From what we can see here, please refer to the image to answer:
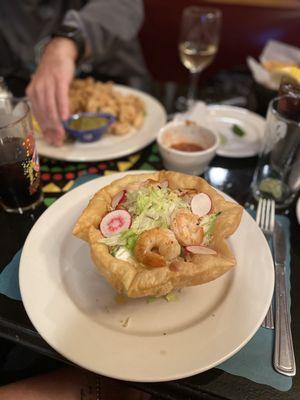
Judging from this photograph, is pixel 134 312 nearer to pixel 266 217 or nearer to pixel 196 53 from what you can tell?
pixel 266 217

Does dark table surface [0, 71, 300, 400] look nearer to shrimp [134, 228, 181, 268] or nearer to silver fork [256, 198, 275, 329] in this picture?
silver fork [256, 198, 275, 329]

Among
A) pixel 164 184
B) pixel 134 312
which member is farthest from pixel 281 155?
pixel 134 312

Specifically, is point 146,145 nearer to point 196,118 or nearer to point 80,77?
point 196,118

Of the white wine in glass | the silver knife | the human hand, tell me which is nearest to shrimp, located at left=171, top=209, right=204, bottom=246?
the silver knife

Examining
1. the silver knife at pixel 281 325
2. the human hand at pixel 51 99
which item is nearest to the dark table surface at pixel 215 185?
the silver knife at pixel 281 325

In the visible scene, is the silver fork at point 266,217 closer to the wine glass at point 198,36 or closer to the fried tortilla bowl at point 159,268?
the fried tortilla bowl at point 159,268

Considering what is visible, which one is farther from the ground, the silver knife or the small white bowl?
the small white bowl

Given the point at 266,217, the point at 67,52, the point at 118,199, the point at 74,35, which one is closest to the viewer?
the point at 118,199

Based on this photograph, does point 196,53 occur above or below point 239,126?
above

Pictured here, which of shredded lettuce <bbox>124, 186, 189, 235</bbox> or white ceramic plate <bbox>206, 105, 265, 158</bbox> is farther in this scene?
white ceramic plate <bbox>206, 105, 265, 158</bbox>
